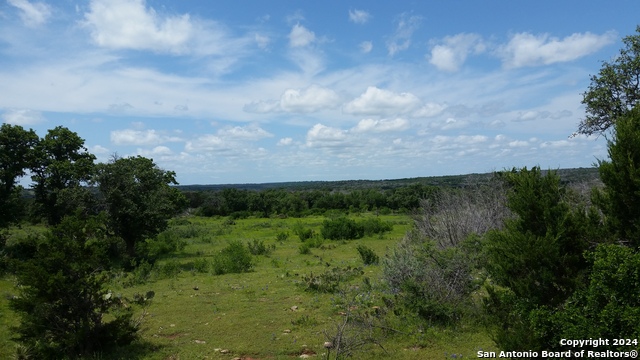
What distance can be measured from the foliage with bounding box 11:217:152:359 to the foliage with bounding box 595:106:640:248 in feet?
26.3

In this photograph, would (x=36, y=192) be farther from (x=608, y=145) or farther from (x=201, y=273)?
(x=608, y=145)

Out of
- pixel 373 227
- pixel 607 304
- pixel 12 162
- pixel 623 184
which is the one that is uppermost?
pixel 12 162

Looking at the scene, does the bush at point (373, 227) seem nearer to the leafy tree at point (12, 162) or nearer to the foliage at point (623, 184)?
the leafy tree at point (12, 162)

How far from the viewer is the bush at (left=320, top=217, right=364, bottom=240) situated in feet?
99.9

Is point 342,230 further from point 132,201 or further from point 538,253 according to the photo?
point 538,253

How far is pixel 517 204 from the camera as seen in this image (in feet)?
19.6

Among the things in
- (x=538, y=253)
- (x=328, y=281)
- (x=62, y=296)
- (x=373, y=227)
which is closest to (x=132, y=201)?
(x=328, y=281)

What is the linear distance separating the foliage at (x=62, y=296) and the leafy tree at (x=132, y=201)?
43.2 ft

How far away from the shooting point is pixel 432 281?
9430mm

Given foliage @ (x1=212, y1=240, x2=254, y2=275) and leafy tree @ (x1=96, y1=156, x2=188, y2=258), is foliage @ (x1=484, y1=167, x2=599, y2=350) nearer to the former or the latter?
foliage @ (x1=212, y1=240, x2=254, y2=275)

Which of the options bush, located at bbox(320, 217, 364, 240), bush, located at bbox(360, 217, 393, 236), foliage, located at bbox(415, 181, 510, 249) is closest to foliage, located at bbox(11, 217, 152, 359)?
foliage, located at bbox(415, 181, 510, 249)

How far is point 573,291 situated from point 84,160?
24.9 metres

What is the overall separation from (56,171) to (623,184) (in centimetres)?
2536

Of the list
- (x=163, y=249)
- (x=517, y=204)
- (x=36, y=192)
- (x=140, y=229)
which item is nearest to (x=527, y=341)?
(x=517, y=204)
